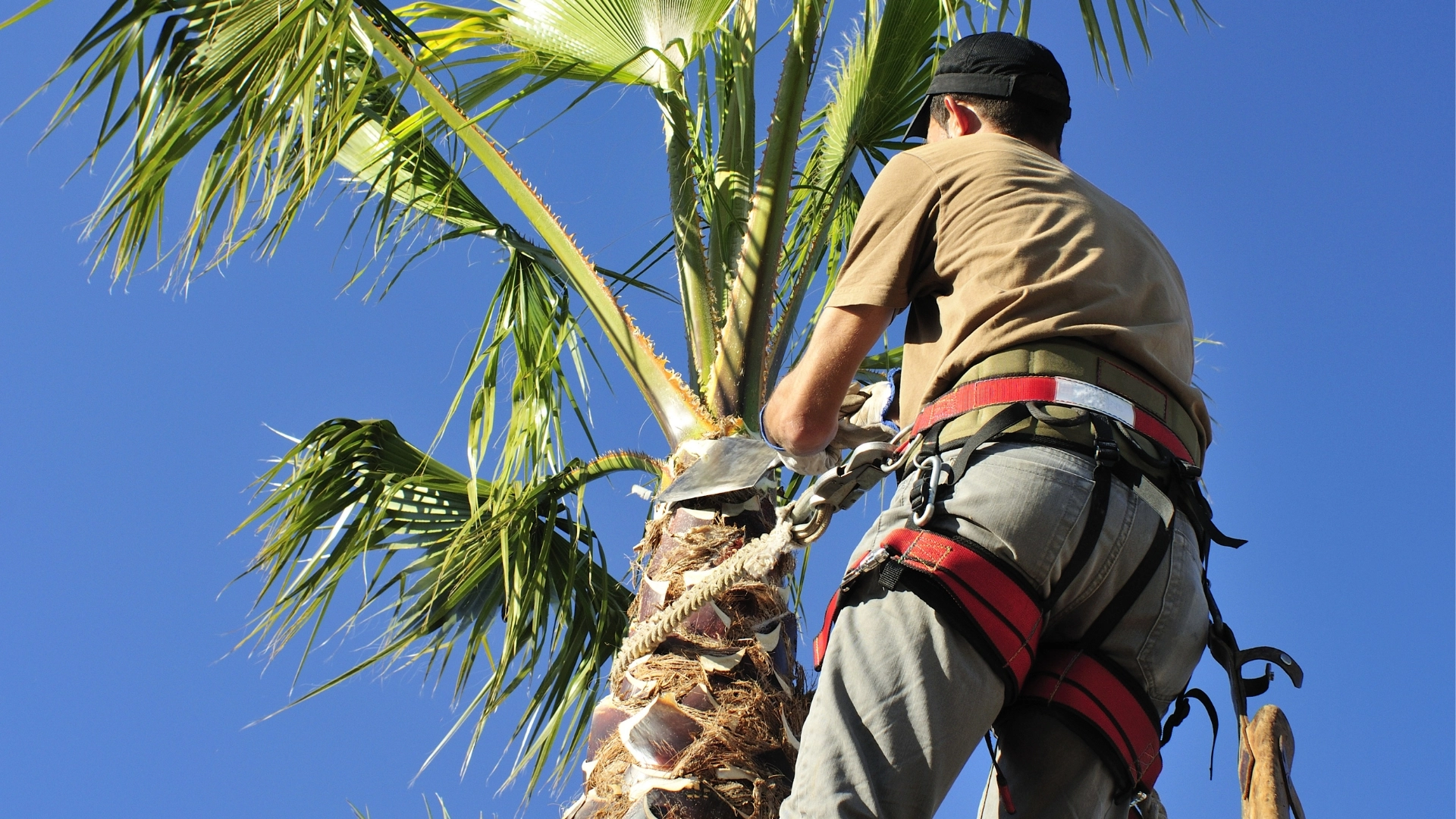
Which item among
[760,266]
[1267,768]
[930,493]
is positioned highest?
[760,266]

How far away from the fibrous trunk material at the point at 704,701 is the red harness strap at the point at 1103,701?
132 centimetres

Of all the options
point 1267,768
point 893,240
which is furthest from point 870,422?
point 1267,768

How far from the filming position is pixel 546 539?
4914 mm

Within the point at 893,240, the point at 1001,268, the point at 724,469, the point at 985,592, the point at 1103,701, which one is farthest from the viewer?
the point at 724,469

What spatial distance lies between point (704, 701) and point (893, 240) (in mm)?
1593

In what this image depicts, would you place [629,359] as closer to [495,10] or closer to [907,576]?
[495,10]

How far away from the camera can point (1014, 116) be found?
2.41 metres

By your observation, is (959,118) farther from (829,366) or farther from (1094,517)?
(1094,517)

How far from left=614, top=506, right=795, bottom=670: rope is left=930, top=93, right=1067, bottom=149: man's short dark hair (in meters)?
→ 0.88

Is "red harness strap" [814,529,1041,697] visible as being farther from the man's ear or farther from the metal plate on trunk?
the metal plate on trunk

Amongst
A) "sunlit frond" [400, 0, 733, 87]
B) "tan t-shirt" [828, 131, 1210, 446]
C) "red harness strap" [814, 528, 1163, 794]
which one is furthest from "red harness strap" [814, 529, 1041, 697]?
"sunlit frond" [400, 0, 733, 87]

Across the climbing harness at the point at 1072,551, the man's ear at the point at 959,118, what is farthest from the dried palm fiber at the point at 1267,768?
the man's ear at the point at 959,118

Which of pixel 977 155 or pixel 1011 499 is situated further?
pixel 977 155

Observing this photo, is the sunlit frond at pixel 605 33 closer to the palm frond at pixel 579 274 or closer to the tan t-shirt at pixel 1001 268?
the palm frond at pixel 579 274
